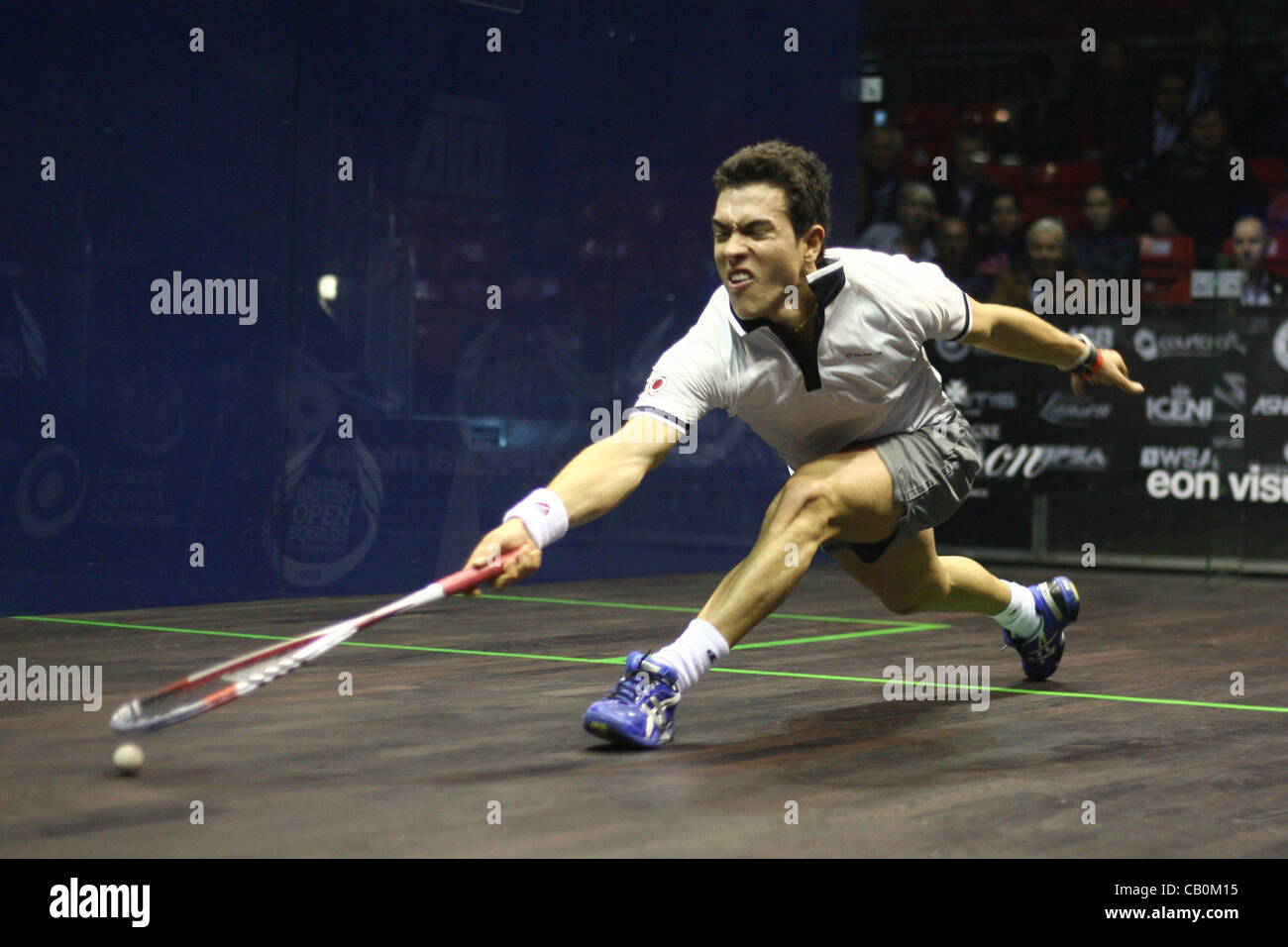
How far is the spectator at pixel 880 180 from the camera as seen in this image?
8.43m

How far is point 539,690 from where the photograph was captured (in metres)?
3.41

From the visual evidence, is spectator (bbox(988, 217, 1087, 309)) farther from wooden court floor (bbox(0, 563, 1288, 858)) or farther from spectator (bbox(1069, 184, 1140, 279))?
wooden court floor (bbox(0, 563, 1288, 858))

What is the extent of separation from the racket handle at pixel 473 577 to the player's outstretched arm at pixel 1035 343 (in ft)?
3.37

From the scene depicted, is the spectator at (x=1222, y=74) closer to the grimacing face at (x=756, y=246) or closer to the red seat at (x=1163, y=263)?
the red seat at (x=1163, y=263)

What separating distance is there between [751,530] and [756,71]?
191 cm

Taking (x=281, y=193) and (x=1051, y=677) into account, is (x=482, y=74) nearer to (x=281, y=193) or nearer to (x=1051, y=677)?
(x=281, y=193)

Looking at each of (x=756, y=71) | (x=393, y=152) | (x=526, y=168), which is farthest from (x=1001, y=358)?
(x=393, y=152)

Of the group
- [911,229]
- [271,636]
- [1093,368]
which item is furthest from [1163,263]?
[271,636]

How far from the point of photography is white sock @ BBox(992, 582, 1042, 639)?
3457mm

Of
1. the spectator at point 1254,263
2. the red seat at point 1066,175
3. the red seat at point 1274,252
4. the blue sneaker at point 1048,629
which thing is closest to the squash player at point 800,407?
the blue sneaker at point 1048,629

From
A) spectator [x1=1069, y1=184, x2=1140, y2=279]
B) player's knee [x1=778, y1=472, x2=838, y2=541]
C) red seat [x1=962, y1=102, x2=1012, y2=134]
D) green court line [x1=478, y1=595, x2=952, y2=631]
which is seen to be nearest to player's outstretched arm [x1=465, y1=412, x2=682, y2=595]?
player's knee [x1=778, y1=472, x2=838, y2=541]

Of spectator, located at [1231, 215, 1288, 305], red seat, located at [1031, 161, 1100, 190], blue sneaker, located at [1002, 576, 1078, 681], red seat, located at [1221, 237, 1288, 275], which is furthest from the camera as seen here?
red seat, located at [1031, 161, 1100, 190]

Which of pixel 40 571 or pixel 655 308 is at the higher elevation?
pixel 655 308

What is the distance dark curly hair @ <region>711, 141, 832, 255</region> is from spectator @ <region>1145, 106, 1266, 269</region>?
214 inches
